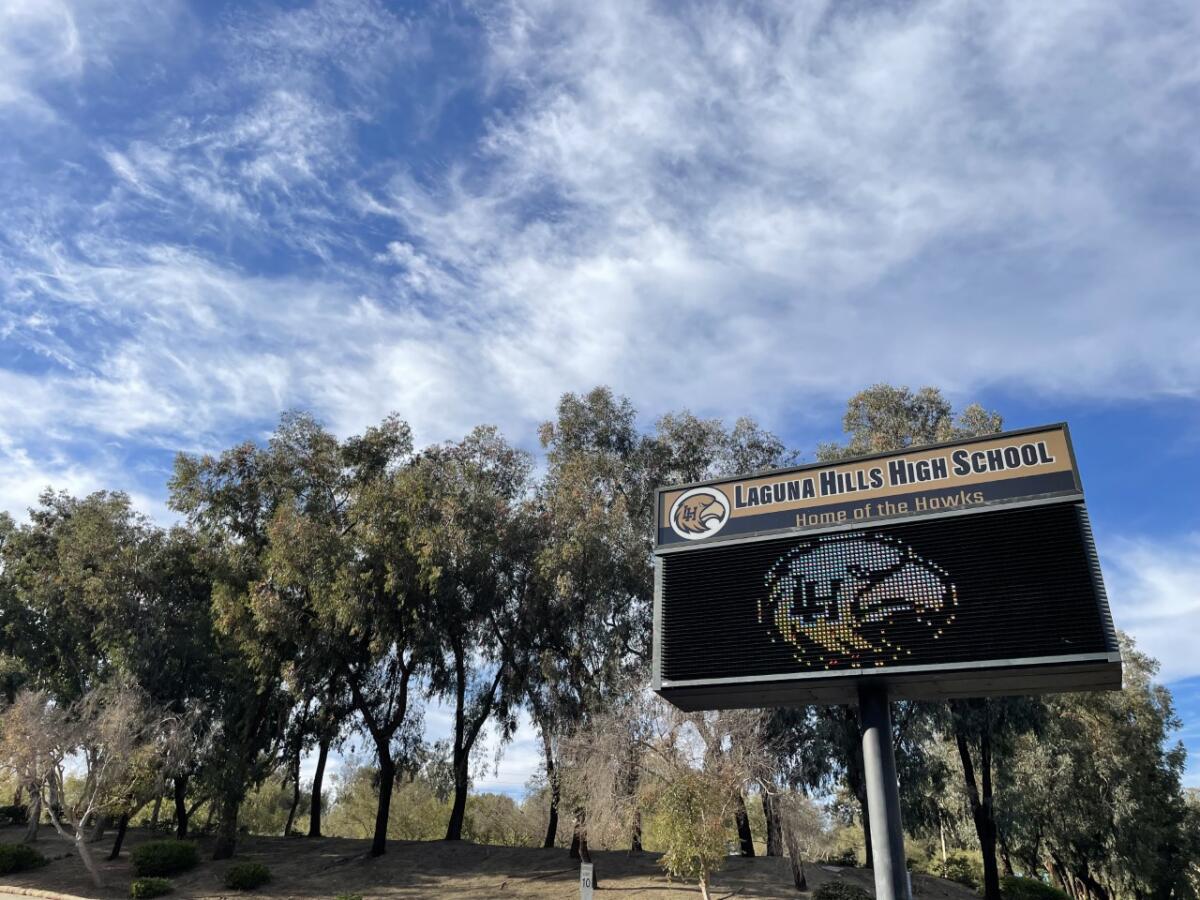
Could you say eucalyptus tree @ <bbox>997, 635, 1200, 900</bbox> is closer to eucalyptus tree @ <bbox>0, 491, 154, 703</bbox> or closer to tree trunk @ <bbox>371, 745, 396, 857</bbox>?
tree trunk @ <bbox>371, 745, 396, 857</bbox>

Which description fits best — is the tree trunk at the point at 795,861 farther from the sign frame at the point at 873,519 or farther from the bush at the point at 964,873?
the sign frame at the point at 873,519

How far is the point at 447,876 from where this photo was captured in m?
Answer: 28.5

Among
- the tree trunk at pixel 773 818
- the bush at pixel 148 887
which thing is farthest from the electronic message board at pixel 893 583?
the bush at pixel 148 887

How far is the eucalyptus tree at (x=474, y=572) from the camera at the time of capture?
29.6 metres

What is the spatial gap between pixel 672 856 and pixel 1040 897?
20.0 meters

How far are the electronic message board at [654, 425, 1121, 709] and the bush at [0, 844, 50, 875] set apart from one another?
26.7m

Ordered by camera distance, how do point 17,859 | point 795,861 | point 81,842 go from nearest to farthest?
1. point 81,842
2. point 795,861
3. point 17,859

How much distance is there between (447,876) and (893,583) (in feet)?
74.8

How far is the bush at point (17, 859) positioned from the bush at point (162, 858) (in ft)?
10.6

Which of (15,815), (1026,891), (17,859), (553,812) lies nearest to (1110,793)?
(1026,891)

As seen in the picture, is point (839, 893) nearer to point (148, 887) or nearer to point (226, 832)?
point (148, 887)

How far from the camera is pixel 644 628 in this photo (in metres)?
30.1

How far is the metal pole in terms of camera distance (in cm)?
1152

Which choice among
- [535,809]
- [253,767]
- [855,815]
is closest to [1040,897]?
[855,815]
